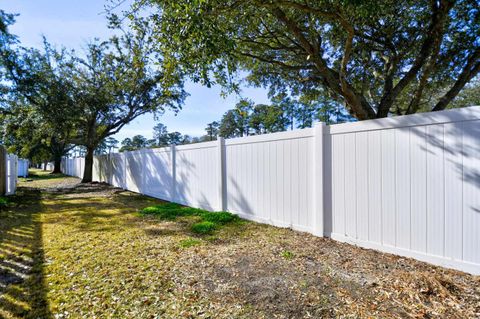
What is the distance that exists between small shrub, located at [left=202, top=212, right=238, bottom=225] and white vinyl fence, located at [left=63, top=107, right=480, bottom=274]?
0.72 ft

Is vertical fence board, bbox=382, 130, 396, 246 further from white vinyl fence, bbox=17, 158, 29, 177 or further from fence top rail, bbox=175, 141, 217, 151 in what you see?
white vinyl fence, bbox=17, 158, 29, 177

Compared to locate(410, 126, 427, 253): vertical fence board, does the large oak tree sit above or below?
above

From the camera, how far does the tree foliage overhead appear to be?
406 cm

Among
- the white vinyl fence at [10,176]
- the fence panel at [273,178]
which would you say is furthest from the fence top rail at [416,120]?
the white vinyl fence at [10,176]

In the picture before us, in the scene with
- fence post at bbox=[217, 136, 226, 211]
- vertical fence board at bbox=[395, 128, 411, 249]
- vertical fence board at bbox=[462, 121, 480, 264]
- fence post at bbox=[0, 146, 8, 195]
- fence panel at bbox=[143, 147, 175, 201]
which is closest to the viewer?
vertical fence board at bbox=[462, 121, 480, 264]

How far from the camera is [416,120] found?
10.2 feet

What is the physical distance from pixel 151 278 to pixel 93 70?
1263cm

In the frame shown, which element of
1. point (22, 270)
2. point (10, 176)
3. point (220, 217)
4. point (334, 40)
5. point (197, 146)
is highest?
point (334, 40)

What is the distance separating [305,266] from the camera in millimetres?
3090

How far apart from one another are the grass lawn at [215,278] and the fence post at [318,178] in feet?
0.81

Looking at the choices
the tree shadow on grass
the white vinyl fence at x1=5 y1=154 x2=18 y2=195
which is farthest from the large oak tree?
the tree shadow on grass

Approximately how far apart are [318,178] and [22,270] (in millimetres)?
4002

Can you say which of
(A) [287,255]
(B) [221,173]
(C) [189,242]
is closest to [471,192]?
(A) [287,255]

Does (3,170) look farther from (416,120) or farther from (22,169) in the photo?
(22,169)
